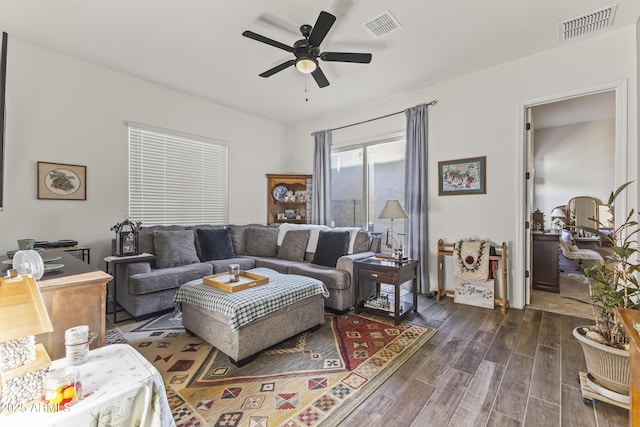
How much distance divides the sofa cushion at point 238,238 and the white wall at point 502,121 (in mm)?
2887

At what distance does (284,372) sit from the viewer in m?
2.14

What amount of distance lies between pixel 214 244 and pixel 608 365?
4.08m

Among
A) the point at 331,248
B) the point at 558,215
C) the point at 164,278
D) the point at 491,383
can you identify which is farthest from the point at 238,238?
the point at 558,215

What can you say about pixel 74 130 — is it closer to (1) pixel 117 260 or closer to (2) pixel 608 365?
(1) pixel 117 260

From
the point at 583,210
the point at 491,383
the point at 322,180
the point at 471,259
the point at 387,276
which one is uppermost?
the point at 322,180

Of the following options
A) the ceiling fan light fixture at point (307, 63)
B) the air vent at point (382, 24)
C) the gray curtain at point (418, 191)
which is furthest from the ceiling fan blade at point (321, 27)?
the gray curtain at point (418, 191)

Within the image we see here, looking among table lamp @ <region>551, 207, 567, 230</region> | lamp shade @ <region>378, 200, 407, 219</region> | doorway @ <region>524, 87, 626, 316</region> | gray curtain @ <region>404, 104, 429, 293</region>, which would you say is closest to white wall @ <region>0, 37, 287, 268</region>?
lamp shade @ <region>378, 200, 407, 219</region>

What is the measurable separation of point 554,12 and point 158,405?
3923mm

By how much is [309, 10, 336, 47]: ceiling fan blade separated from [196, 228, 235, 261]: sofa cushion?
9.44 ft

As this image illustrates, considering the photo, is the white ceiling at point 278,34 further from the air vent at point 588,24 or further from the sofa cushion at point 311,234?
the sofa cushion at point 311,234

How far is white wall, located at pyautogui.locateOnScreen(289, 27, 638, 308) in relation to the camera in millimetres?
2916

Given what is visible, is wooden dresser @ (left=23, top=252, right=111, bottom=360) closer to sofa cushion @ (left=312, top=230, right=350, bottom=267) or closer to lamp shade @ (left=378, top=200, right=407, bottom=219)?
sofa cushion @ (left=312, top=230, right=350, bottom=267)

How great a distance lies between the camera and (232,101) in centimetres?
469

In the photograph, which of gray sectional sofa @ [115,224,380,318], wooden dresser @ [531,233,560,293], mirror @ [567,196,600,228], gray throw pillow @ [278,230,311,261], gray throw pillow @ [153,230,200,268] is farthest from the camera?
mirror @ [567,196,600,228]
